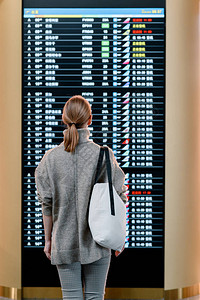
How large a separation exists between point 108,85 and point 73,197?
4.98 feet

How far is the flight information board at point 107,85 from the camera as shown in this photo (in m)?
3.84

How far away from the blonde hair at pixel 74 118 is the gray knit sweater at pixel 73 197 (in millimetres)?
38

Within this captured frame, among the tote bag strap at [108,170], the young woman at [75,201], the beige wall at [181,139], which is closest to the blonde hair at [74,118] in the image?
the young woman at [75,201]

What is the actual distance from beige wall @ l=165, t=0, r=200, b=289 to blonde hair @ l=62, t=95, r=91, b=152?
4.55ft

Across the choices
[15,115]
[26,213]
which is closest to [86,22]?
[15,115]

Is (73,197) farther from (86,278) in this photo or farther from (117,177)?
(86,278)

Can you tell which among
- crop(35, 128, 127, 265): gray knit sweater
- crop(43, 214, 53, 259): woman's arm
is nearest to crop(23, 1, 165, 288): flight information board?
crop(43, 214, 53, 259): woman's arm

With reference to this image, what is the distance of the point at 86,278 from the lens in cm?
262

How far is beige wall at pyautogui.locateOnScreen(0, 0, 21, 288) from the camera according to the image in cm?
384

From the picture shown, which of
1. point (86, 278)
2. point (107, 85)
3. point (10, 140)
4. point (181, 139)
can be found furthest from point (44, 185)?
point (181, 139)

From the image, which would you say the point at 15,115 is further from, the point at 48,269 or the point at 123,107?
the point at 48,269

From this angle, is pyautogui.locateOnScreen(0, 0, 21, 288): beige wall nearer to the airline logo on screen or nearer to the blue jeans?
the airline logo on screen

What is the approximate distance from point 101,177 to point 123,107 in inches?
53.6

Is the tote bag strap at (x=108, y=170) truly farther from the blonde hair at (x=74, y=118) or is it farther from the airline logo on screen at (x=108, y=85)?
the airline logo on screen at (x=108, y=85)
